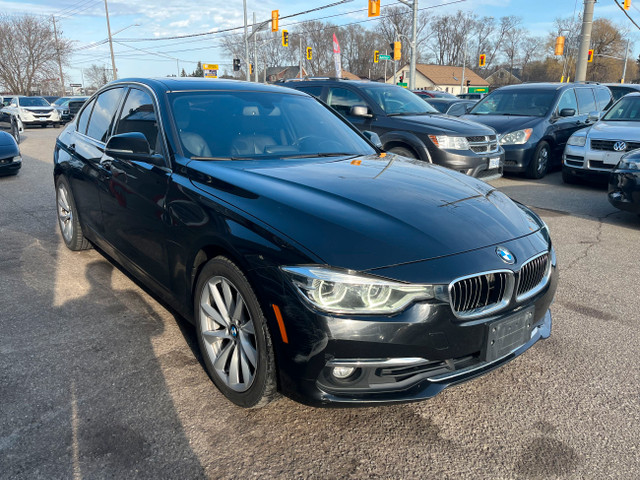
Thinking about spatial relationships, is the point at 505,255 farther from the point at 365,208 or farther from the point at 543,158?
the point at 543,158

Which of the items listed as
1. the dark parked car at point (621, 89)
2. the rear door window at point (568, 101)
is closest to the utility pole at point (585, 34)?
the dark parked car at point (621, 89)

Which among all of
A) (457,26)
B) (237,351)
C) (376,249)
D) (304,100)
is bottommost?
(237,351)

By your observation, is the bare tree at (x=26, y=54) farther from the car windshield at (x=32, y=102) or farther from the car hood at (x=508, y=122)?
the car hood at (x=508, y=122)

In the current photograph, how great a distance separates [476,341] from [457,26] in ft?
353

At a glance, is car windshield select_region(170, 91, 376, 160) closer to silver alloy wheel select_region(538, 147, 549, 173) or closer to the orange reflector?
the orange reflector

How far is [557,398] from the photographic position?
8.92ft

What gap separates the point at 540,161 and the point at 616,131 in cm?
191

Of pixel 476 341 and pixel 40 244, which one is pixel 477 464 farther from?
pixel 40 244

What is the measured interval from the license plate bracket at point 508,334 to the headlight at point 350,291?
47cm

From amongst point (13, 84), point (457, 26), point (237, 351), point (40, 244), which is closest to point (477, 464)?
point (237, 351)

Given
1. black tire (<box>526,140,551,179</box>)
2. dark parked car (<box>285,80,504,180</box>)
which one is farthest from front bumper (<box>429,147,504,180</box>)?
black tire (<box>526,140,551,179</box>)

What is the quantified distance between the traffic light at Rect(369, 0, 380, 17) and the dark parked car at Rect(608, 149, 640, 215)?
20260mm

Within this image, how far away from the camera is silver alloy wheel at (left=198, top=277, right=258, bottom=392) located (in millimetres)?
2465

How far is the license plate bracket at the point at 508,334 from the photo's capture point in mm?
2295
